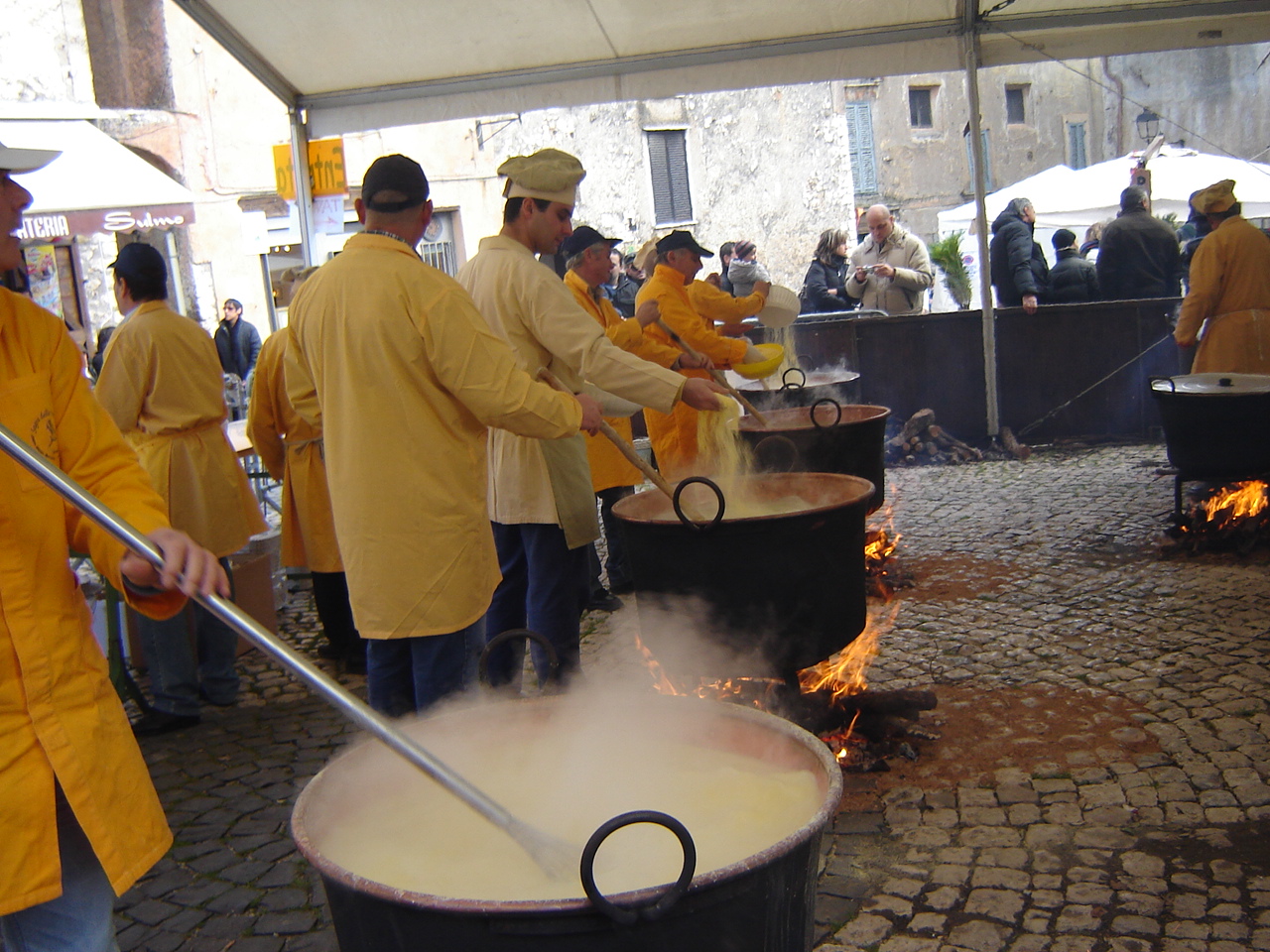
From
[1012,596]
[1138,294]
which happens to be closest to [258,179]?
[1138,294]

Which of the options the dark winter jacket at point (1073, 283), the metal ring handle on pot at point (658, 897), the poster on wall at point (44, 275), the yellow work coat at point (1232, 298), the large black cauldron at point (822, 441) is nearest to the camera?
the metal ring handle on pot at point (658, 897)

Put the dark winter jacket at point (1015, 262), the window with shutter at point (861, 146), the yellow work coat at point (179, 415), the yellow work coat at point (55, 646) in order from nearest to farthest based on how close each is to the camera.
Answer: the yellow work coat at point (55, 646) → the yellow work coat at point (179, 415) → the dark winter jacket at point (1015, 262) → the window with shutter at point (861, 146)

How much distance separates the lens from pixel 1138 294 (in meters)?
9.64

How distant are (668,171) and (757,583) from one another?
898 inches

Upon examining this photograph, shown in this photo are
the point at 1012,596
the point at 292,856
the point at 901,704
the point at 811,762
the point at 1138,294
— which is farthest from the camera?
the point at 1138,294

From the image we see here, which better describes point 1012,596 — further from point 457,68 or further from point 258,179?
point 258,179

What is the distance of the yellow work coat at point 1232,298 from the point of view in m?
6.71

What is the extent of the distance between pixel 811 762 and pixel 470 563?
1.33 meters

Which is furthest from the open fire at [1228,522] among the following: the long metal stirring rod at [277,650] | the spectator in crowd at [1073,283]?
the long metal stirring rod at [277,650]

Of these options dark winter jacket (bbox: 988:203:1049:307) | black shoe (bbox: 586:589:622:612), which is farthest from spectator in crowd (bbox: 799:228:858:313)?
black shoe (bbox: 586:589:622:612)

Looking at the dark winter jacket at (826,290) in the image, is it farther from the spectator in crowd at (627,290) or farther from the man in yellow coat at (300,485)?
the man in yellow coat at (300,485)

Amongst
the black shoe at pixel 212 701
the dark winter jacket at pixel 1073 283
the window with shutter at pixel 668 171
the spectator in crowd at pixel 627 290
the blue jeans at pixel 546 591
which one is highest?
the window with shutter at pixel 668 171

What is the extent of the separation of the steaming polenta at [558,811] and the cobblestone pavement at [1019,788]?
933mm

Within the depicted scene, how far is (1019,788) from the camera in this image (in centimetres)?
341
